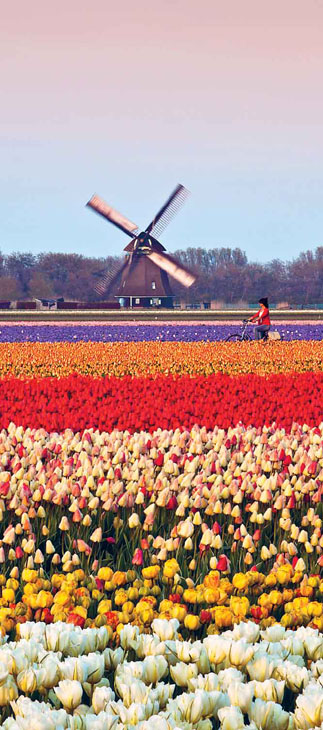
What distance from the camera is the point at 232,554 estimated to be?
571cm

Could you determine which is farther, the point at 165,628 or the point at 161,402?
the point at 161,402

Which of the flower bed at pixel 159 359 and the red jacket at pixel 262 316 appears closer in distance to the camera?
the flower bed at pixel 159 359

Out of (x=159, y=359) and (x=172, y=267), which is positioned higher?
(x=172, y=267)

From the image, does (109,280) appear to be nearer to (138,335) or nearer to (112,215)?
(112,215)

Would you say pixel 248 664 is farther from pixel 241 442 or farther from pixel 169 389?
pixel 169 389

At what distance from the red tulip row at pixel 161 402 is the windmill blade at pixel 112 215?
159ft

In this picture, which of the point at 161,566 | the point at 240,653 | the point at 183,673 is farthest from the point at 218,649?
the point at 161,566

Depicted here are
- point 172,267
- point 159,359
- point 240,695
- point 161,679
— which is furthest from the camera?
point 172,267

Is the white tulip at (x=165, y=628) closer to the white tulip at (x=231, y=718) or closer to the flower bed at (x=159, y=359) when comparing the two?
the white tulip at (x=231, y=718)

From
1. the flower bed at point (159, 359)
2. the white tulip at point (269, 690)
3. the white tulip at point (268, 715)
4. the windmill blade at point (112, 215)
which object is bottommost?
the white tulip at point (268, 715)

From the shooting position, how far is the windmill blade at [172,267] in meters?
68.1

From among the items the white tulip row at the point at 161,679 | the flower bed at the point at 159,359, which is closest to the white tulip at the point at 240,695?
the white tulip row at the point at 161,679

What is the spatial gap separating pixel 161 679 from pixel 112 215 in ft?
205

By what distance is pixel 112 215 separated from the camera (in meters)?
64.9
